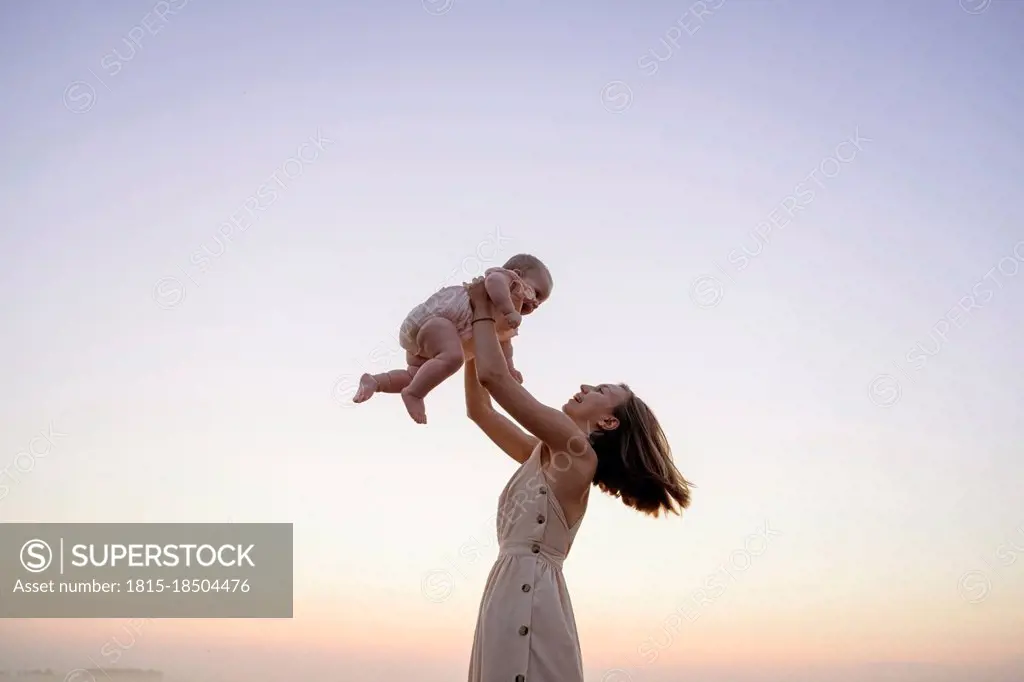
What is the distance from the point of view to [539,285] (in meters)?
4.98

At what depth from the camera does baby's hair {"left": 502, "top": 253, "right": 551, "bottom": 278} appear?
500 cm

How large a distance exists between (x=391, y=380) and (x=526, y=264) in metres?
0.88

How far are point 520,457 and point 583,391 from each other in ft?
1.70

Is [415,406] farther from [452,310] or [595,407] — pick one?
[595,407]

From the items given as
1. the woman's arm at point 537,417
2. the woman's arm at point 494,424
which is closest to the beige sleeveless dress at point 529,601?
the woman's arm at point 537,417

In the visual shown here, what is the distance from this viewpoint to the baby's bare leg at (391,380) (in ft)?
16.2

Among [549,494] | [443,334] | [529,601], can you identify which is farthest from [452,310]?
[529,601]

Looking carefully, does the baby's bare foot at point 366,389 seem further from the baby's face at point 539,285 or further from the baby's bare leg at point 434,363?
the baby's face at point 539,285

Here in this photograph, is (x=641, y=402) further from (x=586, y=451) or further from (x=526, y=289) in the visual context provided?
(x=526, y=289)

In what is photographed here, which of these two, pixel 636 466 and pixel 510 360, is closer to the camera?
pixel 636 466

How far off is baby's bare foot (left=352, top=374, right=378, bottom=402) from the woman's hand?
0.86 metres

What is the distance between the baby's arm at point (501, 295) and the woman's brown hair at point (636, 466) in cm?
62

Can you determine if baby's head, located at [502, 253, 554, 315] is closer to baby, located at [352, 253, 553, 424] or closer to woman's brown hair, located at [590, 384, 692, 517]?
baby, located at [352, 253, 553, 424]

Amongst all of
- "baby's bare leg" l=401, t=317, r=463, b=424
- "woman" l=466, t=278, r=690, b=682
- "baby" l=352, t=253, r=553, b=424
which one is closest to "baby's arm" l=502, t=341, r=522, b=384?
"baby" l=352, t=253, r=553, b=424
